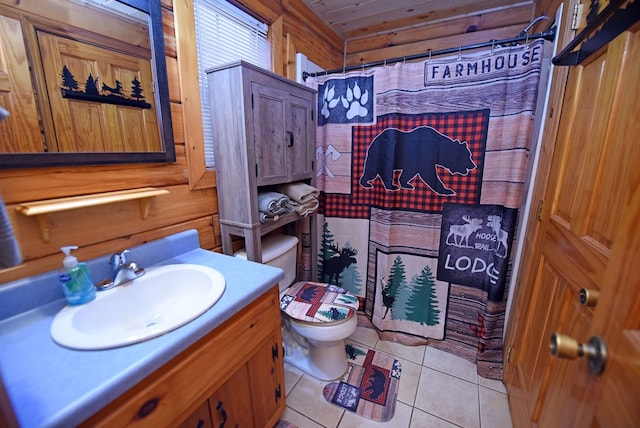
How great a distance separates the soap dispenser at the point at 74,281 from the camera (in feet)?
2.67

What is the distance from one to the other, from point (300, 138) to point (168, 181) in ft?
2.37

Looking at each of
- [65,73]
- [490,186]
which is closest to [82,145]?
[65,73]

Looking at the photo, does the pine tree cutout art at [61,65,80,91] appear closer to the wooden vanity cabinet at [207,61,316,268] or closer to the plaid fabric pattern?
the wooden vanity cabinet at [207,61,316,268]

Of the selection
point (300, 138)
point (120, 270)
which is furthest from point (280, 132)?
point (120, 270)

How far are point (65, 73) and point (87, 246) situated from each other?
0.56 meters

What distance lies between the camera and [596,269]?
716 millimetres

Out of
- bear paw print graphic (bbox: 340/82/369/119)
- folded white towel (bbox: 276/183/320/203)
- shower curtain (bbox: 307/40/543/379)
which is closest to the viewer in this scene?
shower curtain (bbox: 307/40/543/379)

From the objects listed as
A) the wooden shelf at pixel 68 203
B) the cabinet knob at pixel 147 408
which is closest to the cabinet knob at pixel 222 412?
the cabinet knob at pixel 147 408

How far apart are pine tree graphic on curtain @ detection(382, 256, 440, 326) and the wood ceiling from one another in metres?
1.77

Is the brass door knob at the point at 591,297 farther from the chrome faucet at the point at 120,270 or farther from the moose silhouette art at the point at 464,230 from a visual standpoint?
the chrome faucet at the point at 120,270

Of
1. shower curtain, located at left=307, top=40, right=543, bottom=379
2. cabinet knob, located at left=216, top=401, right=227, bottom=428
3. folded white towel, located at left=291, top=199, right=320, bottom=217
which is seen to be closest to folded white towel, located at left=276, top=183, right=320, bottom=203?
folded white towel, located at left=291, top=199, right=320, bottom=217

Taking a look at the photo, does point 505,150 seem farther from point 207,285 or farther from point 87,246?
point 87,246

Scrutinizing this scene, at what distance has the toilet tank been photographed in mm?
1437

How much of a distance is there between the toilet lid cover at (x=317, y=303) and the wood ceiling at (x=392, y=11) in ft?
6.19
